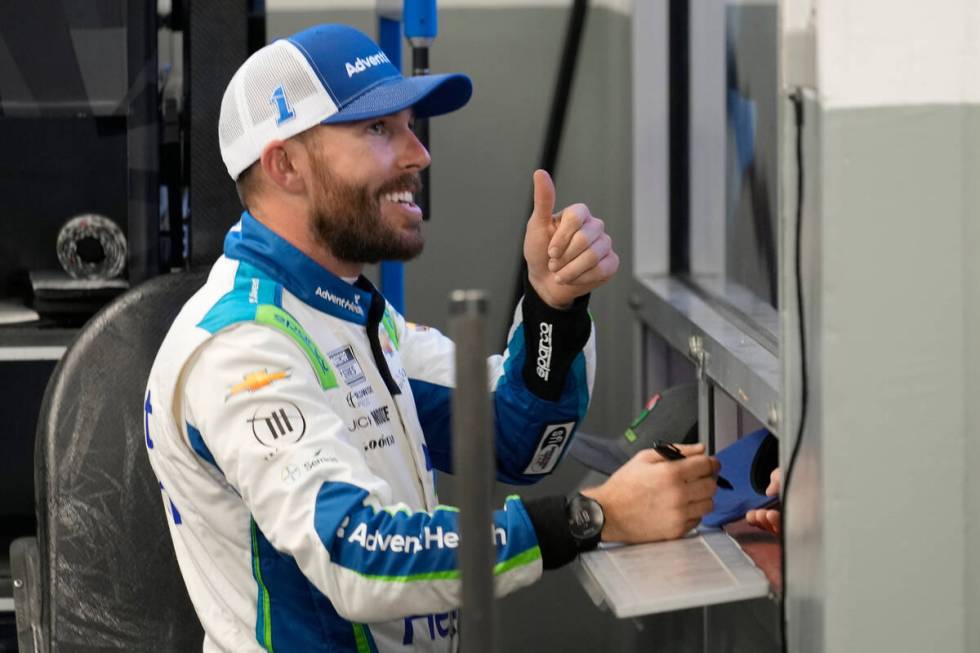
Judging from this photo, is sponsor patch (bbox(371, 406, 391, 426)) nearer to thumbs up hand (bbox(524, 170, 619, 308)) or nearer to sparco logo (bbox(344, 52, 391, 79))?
thumbs up hand (bbox(524, 170, 619, 308))

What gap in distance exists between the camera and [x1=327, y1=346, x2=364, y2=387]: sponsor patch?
179 cm

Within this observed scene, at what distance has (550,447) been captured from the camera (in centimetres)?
202

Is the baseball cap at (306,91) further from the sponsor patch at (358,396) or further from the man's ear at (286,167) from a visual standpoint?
the sponsor patch at (358,396)

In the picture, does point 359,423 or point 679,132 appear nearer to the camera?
point 359,423

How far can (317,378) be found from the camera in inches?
67.6

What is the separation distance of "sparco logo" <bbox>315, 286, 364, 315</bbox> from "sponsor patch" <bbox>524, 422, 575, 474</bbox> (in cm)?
30

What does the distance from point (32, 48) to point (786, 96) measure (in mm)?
1390

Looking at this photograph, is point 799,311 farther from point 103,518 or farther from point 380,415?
point 103,518

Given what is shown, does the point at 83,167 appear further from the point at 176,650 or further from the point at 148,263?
the point at 176,650

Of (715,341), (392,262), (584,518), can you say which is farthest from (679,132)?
(584,518)

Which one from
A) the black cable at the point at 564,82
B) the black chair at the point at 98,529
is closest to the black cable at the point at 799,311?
the black chair at the point at 98,529

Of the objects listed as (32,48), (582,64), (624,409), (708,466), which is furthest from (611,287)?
(708,466)

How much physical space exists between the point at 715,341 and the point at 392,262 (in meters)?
0.62

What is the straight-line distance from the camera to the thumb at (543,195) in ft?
5.90
